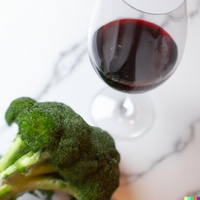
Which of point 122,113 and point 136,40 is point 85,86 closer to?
point 122,113

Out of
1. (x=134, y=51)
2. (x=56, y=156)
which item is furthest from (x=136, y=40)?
(x=56, y=156)

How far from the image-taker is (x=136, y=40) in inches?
25.3

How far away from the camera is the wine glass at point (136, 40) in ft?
2.08

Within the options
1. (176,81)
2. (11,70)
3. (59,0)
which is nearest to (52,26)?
(59,0)

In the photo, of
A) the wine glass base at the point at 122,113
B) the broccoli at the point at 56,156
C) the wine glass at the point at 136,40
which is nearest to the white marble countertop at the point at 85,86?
the wine glass base at the point at 122,113

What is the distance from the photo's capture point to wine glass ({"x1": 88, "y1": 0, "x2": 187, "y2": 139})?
634mm

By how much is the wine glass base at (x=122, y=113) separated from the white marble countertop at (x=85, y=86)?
1.0 inches

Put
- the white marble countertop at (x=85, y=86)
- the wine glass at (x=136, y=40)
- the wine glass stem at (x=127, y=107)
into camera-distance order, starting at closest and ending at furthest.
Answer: the wine glass at (x=136, y=40), the white marble countertop at (x=85, y=86), the wine glass stem at (x=127, y=107)

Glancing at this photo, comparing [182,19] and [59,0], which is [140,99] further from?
[59,0]

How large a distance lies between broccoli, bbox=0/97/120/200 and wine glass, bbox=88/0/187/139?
172mm

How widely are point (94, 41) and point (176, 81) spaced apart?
45 centimetres

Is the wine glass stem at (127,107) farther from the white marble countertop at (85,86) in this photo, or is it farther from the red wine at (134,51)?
the red wine at (134,51)

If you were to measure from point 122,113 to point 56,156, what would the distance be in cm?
40

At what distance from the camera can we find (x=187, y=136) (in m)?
0.92
